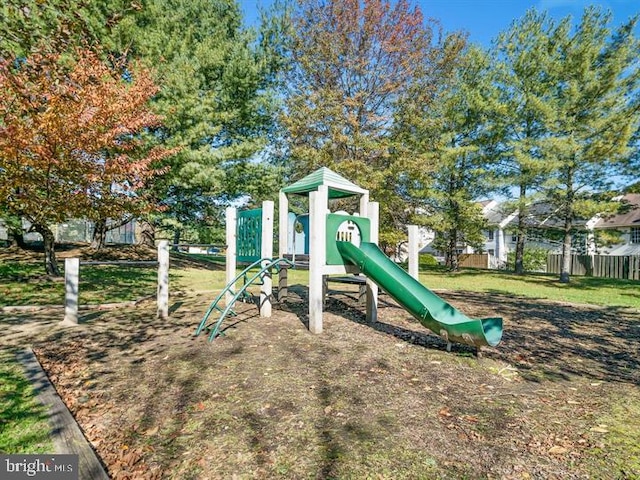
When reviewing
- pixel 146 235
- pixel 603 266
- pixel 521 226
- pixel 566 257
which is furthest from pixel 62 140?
pixel 603 266

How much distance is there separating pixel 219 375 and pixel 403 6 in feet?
68.0

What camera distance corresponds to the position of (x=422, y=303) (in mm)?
4949

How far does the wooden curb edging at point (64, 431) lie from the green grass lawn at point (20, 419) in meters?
0.05

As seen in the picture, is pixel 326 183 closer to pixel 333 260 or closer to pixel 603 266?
pixel 333 260

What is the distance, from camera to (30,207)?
8.76 metres

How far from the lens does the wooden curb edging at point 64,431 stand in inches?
91.2

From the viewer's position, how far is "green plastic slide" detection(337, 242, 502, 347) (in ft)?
14.2

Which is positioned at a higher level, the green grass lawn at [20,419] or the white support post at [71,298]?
the white support post at [71,298]

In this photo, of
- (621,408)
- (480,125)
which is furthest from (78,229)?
(621,408)

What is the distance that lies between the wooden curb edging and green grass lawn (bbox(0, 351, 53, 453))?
5 cm

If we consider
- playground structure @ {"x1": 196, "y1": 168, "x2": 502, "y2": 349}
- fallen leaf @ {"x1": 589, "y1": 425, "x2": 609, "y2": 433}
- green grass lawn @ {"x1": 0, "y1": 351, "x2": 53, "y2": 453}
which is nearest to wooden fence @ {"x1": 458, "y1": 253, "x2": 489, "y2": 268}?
playground structure @ {"x1": 196, "y1": 168, "x2": 502, "y2": 349}

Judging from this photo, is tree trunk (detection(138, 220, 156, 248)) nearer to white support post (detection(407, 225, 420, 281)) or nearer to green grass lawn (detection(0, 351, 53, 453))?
white support post (detection(407, 225, 420, 281))

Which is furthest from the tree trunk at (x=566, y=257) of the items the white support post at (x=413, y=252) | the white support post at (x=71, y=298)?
the white support post at (x=71, y=298)

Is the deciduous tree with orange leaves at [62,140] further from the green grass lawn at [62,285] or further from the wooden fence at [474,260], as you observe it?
the wooden fence at [474,260]
